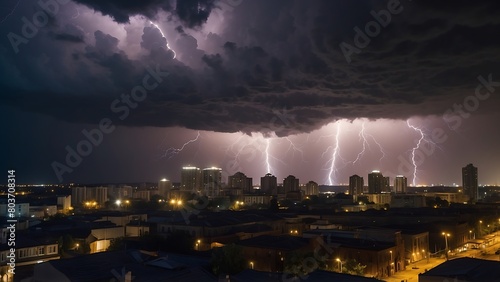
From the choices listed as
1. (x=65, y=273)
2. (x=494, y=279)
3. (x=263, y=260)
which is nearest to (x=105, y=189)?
(x=263, y=260)

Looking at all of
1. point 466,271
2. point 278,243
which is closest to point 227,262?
point 278,243

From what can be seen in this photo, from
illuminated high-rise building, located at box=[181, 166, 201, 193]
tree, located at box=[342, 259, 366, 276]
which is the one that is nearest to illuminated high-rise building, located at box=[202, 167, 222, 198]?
illuminated high-rise building, located at box=[181, 166, 201, 193]

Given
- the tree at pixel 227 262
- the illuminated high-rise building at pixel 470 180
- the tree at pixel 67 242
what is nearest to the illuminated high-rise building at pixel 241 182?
the illuminated high-rise building at pixel 470 180

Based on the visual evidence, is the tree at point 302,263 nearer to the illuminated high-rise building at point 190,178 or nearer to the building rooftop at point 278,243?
the building rooftop at point 278,243

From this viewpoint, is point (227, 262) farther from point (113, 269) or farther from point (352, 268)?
point (352, 268)

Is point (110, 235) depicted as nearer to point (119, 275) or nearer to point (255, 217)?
point (255, 217)

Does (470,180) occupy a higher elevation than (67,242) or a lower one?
higher
